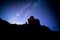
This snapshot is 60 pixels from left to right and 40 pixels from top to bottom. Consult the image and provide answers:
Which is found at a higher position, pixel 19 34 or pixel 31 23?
pixel 31 23

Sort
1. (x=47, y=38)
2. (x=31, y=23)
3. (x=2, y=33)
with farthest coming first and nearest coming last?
(x=31, y=23)
(x=47, y=38)
(x=2, y=33)

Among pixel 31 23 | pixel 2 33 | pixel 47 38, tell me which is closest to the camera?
pixel 2 33

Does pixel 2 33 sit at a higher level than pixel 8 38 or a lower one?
higher

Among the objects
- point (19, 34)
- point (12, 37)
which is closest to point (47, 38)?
point (19, 34)

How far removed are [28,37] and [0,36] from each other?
1075 millimetres

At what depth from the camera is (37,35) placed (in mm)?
A: 3254

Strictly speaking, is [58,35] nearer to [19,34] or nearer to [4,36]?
[19,34]

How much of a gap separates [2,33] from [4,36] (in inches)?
5.9

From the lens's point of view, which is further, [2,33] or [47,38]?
[47,38]

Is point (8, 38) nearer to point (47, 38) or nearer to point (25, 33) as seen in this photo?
point (25, 33)

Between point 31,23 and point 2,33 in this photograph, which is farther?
point 31,23

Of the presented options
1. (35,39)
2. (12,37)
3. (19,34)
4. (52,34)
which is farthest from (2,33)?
(52,34)

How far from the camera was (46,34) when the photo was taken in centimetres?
321

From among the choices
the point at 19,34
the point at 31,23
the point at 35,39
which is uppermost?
the point at 31,23
